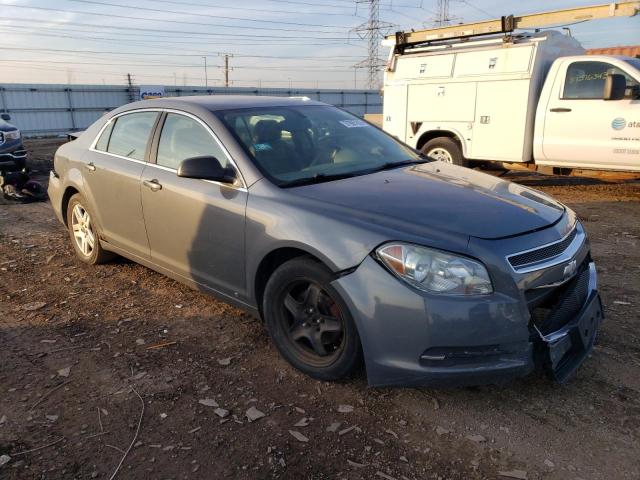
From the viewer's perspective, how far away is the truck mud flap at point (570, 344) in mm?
2719

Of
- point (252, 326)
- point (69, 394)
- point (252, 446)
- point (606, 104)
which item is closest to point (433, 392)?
point (252, 446)

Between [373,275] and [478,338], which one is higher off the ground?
[373,275]

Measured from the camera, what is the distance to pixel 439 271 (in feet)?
8.62

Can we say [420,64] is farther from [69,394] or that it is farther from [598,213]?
[69,394]

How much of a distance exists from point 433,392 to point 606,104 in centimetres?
614

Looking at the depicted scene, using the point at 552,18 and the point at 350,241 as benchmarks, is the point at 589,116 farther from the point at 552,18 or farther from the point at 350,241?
the point at 350,241

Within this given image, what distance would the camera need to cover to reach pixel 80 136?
17.4 feet

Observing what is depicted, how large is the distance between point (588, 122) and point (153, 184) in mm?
6316

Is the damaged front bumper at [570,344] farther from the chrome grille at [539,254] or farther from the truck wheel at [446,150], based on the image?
the truck wheel at [446,150]

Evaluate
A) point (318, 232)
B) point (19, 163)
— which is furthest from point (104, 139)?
point (19, 163)

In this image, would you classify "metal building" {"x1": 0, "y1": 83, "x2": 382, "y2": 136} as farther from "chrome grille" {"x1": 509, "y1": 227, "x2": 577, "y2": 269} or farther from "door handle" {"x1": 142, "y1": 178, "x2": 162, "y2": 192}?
"chrome grille" {"x1": 509, "y1": 227, "x2": 577, "y2": 269}

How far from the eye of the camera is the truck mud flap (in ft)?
8.92

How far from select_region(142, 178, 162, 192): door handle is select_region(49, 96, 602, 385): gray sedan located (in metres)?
0.01

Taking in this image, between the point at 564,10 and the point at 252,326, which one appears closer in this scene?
the point at 252,326
